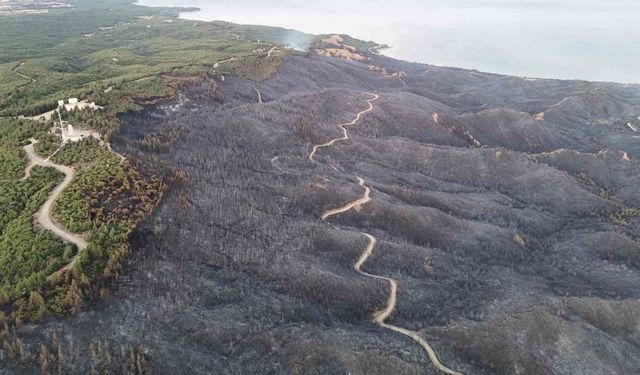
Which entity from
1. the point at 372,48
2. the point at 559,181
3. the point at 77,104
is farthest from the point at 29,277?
the point at 372,48

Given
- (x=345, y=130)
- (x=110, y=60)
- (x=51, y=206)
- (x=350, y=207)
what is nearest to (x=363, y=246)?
(x=350, y=207)

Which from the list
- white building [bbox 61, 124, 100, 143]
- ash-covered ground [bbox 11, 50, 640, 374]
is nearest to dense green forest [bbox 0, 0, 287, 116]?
ash-covered ground [bbox 11, 50, 640, 374]

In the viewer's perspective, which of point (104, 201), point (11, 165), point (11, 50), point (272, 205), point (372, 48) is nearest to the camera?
point (104, 201)

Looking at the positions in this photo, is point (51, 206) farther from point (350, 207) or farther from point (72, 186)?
point (350, 207)

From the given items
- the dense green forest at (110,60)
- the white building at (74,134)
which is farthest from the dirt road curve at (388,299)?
the dense green forest at (110,60)

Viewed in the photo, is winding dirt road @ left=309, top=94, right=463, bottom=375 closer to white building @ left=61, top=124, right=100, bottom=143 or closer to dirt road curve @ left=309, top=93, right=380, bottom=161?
dirt road curve @ left=309, top=93, right=380, bottom=161

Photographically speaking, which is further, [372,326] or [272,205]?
[272,205]

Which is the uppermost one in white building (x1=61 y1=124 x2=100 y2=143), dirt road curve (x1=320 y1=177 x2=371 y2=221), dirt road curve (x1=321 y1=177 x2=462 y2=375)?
white building (x1=61 y1=124 x2=100 y2=143)

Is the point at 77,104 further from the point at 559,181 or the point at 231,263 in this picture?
the point at 559,181
